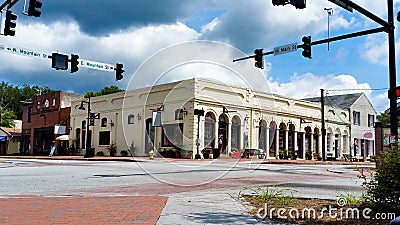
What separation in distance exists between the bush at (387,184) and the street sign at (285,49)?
1154 cm

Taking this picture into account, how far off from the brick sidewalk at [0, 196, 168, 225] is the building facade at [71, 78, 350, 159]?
1675cm

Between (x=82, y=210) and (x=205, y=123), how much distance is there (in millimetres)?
29486

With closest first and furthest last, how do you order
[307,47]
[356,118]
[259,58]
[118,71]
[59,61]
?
1. [307,47]
2. [259,58]
3. [59,61]
4. [118,71]
5. [356,118]

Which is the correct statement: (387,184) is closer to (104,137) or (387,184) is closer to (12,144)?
(104,137)

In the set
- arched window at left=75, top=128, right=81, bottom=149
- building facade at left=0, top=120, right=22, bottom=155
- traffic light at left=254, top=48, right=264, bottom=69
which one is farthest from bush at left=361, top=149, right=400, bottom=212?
building facade at left=0, top=120, right=22, bottom=155

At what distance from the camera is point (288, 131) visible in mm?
44812

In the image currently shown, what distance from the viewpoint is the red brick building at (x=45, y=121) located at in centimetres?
5228

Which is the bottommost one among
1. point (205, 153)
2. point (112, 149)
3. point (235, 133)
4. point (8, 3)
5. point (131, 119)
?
point (205, 153)

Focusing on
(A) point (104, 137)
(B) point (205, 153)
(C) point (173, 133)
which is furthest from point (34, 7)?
(A) point (104, 137)

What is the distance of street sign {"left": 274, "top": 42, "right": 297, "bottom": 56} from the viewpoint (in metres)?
17.6

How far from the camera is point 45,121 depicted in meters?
55.0

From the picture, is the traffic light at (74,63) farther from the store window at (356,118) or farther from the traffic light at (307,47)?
the store window at (356,118)

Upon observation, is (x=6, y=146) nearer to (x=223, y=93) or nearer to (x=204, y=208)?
(x=223, y=93)

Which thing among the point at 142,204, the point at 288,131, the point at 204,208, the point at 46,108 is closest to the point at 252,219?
the point at 204,208
